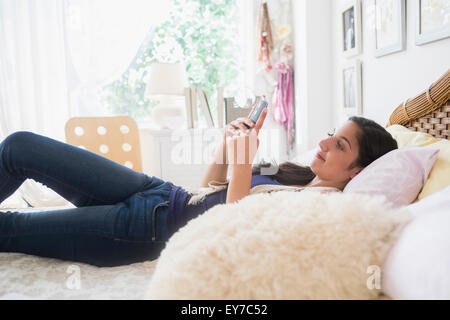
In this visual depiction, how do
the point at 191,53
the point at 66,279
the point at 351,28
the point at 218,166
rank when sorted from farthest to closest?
1. the point at 191,53
2. the point at 351,28
3. the point at 218,166
4. the point at 66,279

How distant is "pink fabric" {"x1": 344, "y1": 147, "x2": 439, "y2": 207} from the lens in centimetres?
91

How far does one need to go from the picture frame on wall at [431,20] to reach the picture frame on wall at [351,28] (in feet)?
1.98

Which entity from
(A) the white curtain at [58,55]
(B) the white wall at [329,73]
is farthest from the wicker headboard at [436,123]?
(A) the white curtain at [58,55]

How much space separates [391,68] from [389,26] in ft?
0.65

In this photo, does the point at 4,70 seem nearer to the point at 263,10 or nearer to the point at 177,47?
the point at 177,47

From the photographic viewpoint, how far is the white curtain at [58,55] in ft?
8.58

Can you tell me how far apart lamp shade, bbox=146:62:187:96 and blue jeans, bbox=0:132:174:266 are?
1.37m

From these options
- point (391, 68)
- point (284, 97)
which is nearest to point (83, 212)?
point (391, 68)

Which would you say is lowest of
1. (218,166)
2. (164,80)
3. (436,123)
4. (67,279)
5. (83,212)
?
(67,279)

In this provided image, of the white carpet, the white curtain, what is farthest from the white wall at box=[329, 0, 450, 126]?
the white curtain

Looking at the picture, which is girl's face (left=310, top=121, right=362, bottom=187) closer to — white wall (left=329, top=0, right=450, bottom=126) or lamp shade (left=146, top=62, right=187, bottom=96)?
white wall (left=329, top=0, right=450, bottom=126)

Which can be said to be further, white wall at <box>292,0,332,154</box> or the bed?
white wall at <box>292,0,332,154</box>

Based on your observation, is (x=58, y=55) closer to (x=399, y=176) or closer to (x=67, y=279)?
(x=67, y=279)

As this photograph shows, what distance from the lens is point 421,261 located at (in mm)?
505
